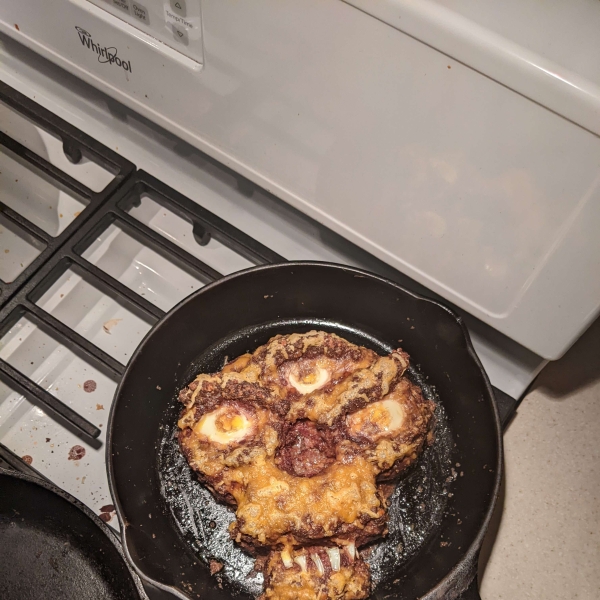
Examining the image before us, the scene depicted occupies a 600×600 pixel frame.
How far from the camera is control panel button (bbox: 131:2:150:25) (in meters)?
0.84

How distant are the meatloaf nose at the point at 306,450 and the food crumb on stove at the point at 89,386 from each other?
36cm

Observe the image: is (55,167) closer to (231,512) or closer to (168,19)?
(168,19)

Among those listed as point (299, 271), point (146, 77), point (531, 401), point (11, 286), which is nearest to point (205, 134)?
point (146, 77)

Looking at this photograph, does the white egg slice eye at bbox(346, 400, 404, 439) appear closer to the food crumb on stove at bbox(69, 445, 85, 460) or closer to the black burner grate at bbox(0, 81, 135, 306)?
the food crumb on stove at bbox(69, 445, 85, 460)

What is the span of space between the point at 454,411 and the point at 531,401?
240 millimetres

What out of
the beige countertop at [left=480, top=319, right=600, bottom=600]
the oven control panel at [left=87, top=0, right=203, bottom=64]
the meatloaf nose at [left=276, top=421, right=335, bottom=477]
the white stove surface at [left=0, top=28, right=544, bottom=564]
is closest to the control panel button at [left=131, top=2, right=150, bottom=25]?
the oven control panel at [left=87, top=0, right=203, bottom=64]

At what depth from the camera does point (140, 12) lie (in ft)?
2.78

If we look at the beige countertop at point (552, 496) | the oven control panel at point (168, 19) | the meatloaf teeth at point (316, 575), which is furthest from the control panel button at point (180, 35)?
the beige countertop at point (552, 496)

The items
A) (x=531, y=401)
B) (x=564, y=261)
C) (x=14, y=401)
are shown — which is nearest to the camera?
(x=564, y=261)

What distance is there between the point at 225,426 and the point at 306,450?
0.14 m

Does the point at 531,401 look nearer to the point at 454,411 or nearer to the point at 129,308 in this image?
the point at 454,411

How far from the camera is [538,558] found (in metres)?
1.04

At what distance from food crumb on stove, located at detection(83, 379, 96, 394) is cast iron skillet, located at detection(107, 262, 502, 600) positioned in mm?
136

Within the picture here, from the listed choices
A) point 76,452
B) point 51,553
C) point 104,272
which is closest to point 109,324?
point 104,272
